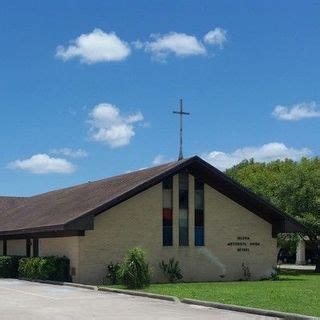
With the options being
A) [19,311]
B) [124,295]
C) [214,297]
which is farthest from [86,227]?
[19,311]

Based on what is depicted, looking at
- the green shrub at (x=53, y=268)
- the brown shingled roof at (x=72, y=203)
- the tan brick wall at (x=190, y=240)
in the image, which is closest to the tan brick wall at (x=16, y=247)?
the brown shingled roof at (x=72, y=203)

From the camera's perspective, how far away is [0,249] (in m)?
39.5

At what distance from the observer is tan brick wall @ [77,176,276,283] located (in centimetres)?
2848

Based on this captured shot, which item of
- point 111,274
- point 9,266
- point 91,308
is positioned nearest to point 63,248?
point 111,274

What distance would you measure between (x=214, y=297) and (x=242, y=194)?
12.3 metres

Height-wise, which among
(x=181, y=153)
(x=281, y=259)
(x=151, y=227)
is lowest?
(x=281, y=259)

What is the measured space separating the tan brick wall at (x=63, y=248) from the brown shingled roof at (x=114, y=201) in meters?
0.96

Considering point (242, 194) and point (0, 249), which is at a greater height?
point (242, 194)

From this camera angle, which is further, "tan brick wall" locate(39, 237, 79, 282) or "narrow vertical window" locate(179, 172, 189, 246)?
"narrow vertical window" locate(179, 172, 189, 246)

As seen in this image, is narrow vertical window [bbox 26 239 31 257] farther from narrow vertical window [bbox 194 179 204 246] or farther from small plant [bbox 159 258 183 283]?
narrow vertical window [bbox 194 179 204 246]

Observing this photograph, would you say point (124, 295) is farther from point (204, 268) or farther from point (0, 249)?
point (0, 249)

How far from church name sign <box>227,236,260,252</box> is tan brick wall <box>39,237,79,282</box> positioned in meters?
7.42

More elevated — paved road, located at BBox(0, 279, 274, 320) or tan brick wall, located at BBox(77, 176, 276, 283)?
tan brick wall, located at BBox(77, 176, 276, 283)

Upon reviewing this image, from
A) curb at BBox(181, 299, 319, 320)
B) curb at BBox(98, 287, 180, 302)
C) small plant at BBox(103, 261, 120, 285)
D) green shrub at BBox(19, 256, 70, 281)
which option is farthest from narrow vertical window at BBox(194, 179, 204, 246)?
curb at BBox(181, 299, 319, 320)
